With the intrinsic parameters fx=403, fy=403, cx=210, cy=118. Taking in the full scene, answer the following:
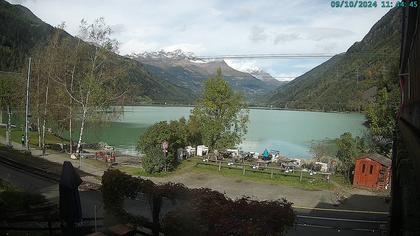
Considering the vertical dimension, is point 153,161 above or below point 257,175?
above

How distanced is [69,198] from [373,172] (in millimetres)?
18289

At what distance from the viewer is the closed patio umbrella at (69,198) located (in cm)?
901

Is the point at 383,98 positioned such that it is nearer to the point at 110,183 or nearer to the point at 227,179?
the point at 227,179

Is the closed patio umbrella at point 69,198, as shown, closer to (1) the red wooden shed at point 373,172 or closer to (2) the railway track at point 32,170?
(2) the railway track at point 32,170

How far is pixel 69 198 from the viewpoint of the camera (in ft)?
29.7

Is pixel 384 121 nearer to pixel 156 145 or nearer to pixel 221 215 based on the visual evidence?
pixel 156 145

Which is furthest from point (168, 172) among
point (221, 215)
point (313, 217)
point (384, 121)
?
point (384, 121)

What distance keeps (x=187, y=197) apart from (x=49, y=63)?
31012 mm

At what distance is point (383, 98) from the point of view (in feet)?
121

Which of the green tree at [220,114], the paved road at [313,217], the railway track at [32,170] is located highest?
the green tree at [220,114]

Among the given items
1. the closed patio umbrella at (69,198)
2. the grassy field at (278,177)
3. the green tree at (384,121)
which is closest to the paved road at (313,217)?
the closed patio umbrella at (69,198)

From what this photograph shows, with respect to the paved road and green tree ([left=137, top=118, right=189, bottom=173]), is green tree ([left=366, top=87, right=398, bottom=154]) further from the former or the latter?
green tree ([left=137, top=118, right=189, bottom=173])

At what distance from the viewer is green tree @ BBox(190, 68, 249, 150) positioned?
126 feet

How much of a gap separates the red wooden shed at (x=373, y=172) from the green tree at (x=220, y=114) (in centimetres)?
1643
